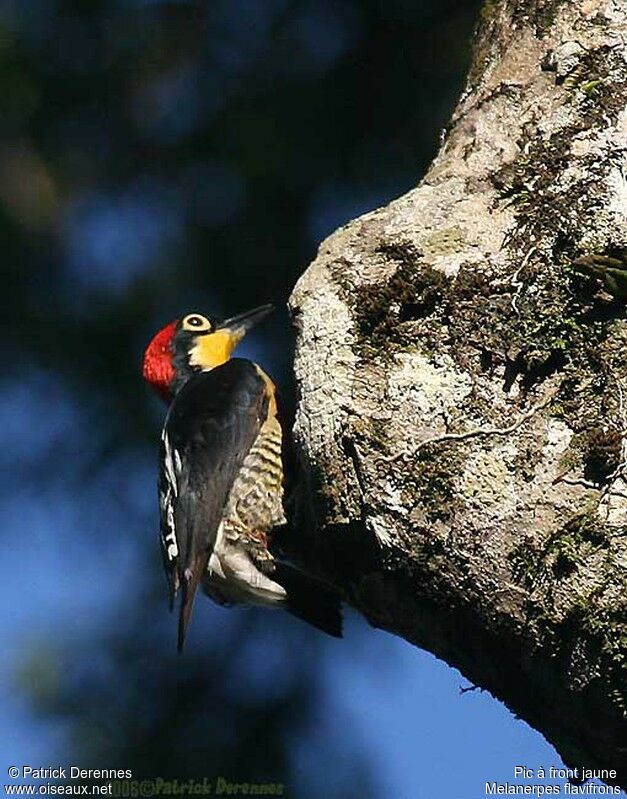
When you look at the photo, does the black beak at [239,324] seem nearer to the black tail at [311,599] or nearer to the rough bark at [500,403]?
the black tail at [311,599]

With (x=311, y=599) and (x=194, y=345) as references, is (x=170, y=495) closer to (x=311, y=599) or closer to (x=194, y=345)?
(x=311, y=599)

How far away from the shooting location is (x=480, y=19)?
13.0 ft

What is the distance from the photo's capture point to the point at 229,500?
3.90m

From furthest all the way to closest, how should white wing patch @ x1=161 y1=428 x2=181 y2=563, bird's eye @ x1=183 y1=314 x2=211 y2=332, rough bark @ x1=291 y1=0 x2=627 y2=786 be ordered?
1. bird's eye @ x1=183 y1=314 x2=211 y2=332
2. white wing patch @ x1=161 y1=428 x2=181 y2=563
3. rough bark @ x1=291 y1=0 x2=627 y2=786

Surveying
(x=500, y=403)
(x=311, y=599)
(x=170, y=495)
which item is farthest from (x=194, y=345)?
(x=500, y=403)

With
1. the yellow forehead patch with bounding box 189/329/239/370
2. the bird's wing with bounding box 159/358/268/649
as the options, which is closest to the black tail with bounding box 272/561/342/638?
the bird's wing with bounding box 159/358/268/649

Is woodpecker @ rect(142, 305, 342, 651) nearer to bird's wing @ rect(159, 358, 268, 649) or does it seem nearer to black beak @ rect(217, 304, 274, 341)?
bird's wing @ rect(159, 358, 268, 649)

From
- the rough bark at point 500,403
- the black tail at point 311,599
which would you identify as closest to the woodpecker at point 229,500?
the black tail at point 311,599

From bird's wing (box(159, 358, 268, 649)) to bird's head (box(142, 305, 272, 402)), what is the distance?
0.38 m

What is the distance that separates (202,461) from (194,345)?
0.60 meters

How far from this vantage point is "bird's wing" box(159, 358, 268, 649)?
3805mm

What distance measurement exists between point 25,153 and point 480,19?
6.60ft

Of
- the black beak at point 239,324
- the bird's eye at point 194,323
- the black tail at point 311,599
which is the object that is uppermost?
the bird's eye at point 194,323

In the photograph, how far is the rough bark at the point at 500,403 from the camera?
293 centimetres
